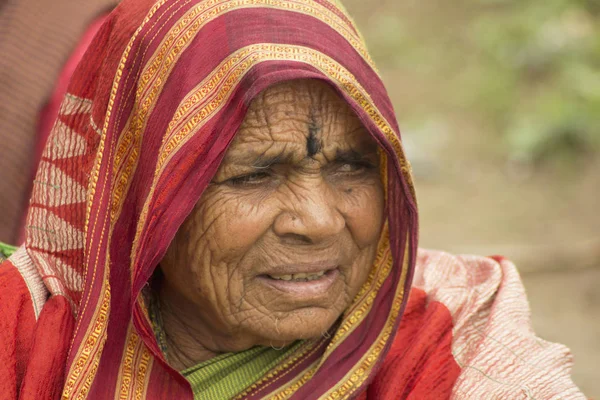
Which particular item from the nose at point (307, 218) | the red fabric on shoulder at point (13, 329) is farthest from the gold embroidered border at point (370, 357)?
the red fabric on shoulder at point (13, 329)

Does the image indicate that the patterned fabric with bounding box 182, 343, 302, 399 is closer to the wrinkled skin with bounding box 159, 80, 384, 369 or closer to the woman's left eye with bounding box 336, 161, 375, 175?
the wrinkled skin with bounding box 159, 80, 384, 369

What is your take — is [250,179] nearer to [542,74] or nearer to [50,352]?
[50,352]

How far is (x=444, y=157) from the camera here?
307 inches

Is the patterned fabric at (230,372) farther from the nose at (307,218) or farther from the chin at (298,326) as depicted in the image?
the nose at (307,218)

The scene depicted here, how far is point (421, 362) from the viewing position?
262 cm

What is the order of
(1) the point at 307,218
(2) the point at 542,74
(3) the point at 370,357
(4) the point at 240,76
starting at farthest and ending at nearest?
1. (2) the point at 542,74
2. (3) the point at 370,357
3. (1) the point at 307,218
4. (4) the point at 240,76

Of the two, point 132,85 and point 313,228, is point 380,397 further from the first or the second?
point 132,85

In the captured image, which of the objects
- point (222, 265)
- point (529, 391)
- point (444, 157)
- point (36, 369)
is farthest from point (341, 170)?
point (444, 157)

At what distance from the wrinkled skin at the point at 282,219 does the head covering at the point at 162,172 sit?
91 mm

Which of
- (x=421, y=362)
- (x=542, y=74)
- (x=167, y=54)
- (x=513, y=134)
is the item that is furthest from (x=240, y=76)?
(x=542, y=74)

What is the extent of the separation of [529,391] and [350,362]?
18.2 inches

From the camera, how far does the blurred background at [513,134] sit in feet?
20.0

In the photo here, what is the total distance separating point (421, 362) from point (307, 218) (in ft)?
1.91

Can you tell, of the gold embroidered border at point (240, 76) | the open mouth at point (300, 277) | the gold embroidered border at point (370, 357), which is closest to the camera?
the gold embroidered border at point (240, 76)
